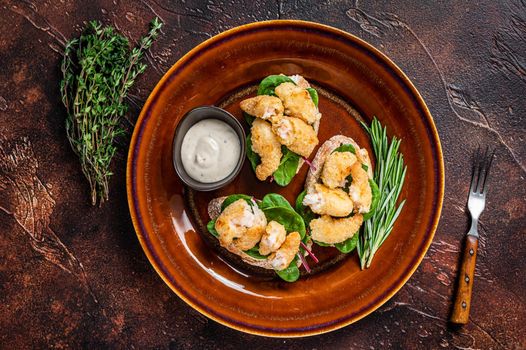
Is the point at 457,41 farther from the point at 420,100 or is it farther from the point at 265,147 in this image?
the point at 265,147

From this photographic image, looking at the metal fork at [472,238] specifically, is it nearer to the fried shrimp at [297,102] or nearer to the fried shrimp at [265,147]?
the fried shrimp at [297,102]

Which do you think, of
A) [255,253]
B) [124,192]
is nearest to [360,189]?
[255,253]

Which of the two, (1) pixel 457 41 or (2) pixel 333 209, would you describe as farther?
(1) pixel 457 41

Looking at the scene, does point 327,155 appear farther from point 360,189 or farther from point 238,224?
point 238,224

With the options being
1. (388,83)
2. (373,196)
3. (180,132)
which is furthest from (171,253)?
(388,83)

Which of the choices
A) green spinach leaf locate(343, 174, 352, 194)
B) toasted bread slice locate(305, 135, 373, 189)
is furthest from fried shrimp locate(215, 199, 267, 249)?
green spinach leaf locate(343, 174, 352, 194)
